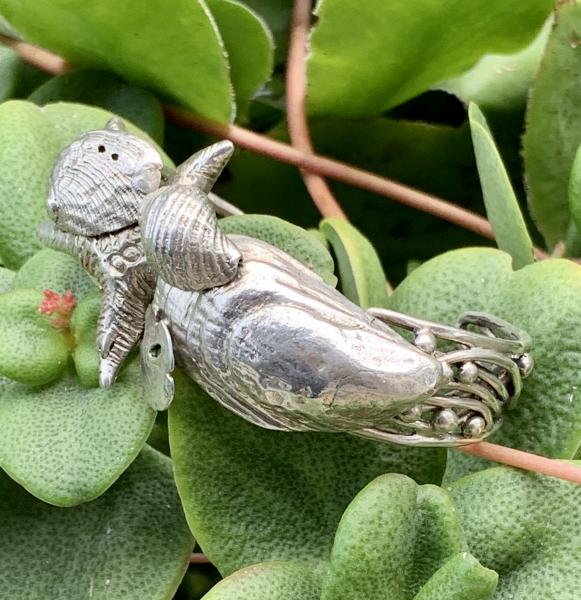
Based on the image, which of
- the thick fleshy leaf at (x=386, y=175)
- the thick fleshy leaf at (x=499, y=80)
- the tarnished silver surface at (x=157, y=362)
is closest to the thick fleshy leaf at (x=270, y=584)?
the tarnished silver surface at (x=157, y=362)

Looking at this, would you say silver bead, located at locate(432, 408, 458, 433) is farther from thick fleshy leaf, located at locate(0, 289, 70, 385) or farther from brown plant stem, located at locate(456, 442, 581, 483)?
thick fleshy leaf, located at locate(0, 289, 70, 385)

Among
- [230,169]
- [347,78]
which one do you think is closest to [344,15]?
[347,78]

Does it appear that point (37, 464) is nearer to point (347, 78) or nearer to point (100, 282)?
point (100, 282)

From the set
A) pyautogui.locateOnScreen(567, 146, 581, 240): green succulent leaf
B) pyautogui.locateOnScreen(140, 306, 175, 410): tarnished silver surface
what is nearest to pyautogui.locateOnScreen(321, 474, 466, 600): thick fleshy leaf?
pyautogui.locateOnScreen(140, 306, 175, 410): tarnished silver surface

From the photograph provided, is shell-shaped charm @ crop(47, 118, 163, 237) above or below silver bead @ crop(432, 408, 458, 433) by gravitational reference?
above

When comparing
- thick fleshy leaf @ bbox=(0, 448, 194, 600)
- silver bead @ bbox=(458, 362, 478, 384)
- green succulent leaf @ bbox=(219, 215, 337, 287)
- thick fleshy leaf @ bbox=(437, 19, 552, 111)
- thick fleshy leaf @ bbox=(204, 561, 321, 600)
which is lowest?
thick fleshy leaf @ bbox=(0, 448, 194, 600)

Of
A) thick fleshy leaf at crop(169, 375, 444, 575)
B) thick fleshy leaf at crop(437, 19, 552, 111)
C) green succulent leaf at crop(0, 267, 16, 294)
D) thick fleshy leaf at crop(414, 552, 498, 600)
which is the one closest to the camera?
thick fleshy leaf at crop(414, 552, 498, 600)
